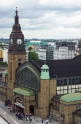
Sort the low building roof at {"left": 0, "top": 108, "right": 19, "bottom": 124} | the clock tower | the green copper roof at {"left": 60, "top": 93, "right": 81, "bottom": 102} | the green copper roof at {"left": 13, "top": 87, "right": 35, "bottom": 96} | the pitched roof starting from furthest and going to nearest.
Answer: the clock tower → the pitched roof → the green copper roof at {"left": 13, "top": 87, "right": 35, "bottom": 96} → the low building roof at {"left": 0, "top": 108, "right": 19, "bottom": 124} → the green copper roof at {"left": 60, "top": 93, "right": 81, "bottom": 102}

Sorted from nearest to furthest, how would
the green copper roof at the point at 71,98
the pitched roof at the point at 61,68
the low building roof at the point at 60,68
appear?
the green copper roof at the point at 71,98 → the low building roof at the point at 60,68 → the pitched roof at the point at 61,68

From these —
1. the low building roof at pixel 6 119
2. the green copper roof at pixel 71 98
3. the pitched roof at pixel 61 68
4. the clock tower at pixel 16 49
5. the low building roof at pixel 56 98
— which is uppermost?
the clock tower at pixel 16 49

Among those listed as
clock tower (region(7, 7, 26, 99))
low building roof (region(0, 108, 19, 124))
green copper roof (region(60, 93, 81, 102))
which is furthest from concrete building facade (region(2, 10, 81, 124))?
low building roof (region(0, 108, 19, 124))

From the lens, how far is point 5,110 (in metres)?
69.9

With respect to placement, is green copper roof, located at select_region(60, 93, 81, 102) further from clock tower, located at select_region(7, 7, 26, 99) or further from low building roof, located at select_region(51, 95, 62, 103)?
clock tower, located at select_region(7, 7, 26, 99)

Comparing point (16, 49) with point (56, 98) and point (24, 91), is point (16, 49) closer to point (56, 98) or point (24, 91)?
point (24, 91)

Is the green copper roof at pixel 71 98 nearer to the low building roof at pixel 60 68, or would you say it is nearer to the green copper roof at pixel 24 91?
the low building roof at pixel 60 68

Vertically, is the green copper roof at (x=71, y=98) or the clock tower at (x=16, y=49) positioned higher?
the clock tower at (x=16, y=49)

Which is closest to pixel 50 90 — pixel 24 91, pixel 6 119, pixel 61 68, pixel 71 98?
pixel 24 91

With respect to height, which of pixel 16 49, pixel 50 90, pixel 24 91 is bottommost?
pixel 24 91

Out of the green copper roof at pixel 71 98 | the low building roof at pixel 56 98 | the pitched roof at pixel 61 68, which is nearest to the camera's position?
the green copper roof at pixel 71 98

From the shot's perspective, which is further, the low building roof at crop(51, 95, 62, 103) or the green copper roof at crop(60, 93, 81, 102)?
the low building roof at crop(51, 95, 62, 103)

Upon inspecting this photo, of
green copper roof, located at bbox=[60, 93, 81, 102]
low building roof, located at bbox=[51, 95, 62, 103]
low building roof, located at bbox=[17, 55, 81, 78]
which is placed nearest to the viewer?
green copper roof, located at bbox=[60, 93, 81, 102]

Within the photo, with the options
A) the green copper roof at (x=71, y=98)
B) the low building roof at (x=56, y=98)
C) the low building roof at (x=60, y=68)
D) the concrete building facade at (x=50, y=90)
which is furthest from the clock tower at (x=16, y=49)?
the green copper roof at (x=71, y=98)
